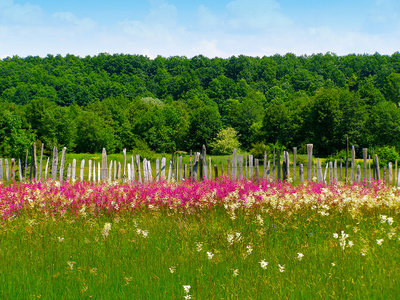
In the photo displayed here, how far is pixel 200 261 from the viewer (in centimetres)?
434

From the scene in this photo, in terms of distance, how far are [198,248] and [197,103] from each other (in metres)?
100

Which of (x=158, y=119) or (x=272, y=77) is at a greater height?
(x=272, y=77)

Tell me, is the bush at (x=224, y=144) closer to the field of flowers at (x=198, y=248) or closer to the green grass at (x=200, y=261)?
the field of flowers at (x=198, y=248)

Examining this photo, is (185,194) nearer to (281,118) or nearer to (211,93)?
(281,118)

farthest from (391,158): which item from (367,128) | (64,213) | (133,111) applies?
(133,111)

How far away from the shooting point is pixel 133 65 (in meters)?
131

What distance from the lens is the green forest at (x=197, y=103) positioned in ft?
178

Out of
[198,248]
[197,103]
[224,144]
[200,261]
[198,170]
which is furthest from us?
[197,103]

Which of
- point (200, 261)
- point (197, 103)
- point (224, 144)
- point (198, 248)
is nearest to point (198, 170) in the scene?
point (198, 248)

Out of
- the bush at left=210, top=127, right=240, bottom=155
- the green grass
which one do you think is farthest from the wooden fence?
the bush at left=210, top=127, right=240, bottom=155

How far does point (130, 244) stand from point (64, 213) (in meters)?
2.08

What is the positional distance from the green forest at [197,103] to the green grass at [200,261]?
1402 cm

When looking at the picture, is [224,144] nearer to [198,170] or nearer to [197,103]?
[197,103]

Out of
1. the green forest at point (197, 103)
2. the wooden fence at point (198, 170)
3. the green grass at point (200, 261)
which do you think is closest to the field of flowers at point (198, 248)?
the green grass at point (200, 261)
